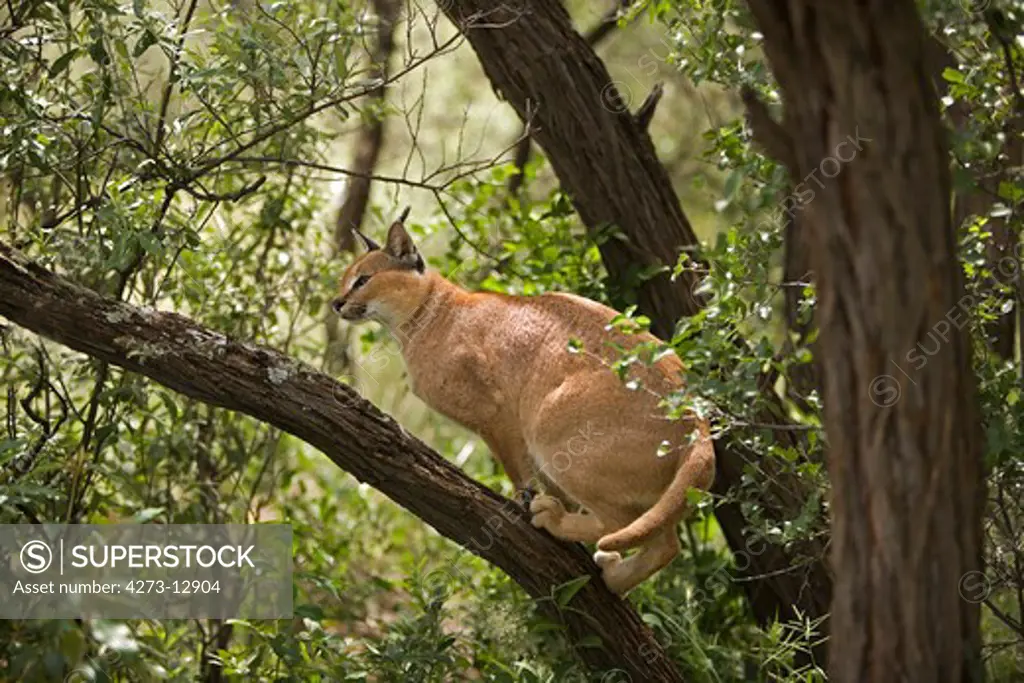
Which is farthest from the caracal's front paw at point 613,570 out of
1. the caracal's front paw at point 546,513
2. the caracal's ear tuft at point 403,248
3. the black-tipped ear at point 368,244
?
the black-tipped ear at point 368,244

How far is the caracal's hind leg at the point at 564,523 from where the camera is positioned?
514 cm

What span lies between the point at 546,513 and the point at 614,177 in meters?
1.94

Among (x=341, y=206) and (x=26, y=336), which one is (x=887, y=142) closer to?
(x=26, y=336)

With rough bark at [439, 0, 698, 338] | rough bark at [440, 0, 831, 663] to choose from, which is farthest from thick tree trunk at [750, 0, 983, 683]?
rough bark at [439, 0, 698, 338]

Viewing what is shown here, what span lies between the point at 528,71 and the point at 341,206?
407cm

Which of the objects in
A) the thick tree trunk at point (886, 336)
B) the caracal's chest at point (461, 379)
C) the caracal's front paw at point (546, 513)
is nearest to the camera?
the thick tree trunk at point (886, 336)

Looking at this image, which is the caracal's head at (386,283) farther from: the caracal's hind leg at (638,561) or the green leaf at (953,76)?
the green leaf at (953,76)

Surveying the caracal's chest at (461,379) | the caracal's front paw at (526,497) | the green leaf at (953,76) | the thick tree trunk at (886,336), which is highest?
the caracal's chest at (461,379)

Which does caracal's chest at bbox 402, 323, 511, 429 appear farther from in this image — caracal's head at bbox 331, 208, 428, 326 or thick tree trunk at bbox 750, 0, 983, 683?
thick tree trunk at bbox 750, 0, 983, 683

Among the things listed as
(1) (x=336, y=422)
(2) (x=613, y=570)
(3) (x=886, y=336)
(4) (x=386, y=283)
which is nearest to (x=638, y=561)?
(2) (x=613, y=570)

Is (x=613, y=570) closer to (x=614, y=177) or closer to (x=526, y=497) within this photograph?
(x=526, y=497)

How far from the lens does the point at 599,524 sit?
17.0 ft

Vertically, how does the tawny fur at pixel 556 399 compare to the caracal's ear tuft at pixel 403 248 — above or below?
below

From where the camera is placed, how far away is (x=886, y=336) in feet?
10.7
